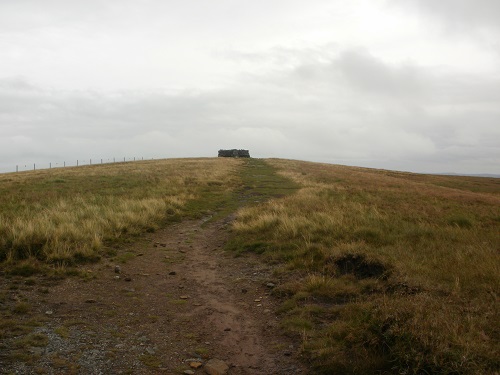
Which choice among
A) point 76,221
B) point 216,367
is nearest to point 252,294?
point 216,367

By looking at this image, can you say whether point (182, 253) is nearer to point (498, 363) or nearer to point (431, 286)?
point (431, 286)

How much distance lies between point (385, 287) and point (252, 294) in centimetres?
285

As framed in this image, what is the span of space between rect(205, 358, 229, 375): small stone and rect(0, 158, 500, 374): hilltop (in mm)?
184

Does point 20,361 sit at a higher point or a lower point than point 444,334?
lower

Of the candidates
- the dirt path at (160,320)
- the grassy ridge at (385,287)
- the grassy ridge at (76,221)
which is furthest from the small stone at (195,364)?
the grassy ridge at (76,221)

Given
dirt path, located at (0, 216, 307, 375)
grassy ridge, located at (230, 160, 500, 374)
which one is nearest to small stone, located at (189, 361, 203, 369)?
dirt path, located at (0, 216, 307, 375)

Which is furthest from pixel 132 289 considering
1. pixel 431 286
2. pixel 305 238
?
pixel 431 286

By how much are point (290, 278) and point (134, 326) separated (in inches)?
148

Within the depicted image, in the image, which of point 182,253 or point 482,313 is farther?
point 182,253

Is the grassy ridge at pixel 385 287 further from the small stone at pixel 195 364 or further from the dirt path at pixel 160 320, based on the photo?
the small stone at pixel 195 364

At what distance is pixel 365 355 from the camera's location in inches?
204

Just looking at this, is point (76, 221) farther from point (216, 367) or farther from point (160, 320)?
point (216, 367)

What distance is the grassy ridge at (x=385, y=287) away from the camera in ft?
16.3

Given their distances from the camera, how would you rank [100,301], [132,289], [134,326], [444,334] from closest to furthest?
1. [444,334]
2. [134,326]
3. [100,301]
4. [132,289]
